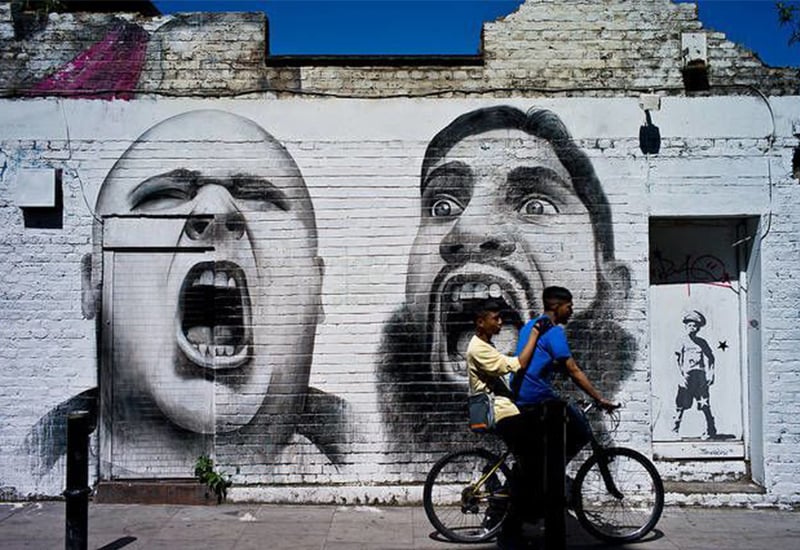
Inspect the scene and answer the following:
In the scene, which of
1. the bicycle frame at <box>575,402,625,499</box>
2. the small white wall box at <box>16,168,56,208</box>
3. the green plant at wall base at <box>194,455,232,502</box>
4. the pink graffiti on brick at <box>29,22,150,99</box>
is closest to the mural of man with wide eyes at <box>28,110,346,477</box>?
the green plant at wall base at <box>194,455,232,502</box>

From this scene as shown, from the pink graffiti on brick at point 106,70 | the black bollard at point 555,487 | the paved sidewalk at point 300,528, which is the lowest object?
the paved sidewalk at point 300,528

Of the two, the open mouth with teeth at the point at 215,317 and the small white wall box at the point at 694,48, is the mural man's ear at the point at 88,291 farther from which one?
the small white wall box at the point at 694,48

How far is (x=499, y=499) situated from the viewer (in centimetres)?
625

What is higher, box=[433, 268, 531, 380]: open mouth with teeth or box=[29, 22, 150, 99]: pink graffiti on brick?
box=[29, 22, 150, 99]: pink graffiti on brick

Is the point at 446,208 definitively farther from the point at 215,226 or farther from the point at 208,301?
the point at 208,301

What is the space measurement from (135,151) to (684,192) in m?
5.16

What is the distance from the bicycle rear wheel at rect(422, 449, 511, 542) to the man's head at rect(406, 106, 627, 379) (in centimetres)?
134

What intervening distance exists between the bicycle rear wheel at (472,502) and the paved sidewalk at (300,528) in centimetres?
14

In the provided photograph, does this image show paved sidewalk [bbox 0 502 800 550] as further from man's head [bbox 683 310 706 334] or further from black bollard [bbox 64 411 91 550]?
man's head [bbox 683 310 706 334]

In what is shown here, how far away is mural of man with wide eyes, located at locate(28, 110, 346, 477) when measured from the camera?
7648 mm

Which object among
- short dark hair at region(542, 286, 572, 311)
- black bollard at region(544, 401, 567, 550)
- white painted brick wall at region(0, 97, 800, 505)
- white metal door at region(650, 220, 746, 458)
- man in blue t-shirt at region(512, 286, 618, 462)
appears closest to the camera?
black bollard at region(544, 401, 567, 550)

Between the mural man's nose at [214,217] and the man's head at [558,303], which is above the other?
the mural man's nose at [214,217]

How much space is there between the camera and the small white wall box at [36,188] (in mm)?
7645

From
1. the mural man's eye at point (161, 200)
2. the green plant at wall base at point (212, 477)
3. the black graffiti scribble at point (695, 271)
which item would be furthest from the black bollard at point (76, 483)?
the black graffiti scribble at point (695, 271)
